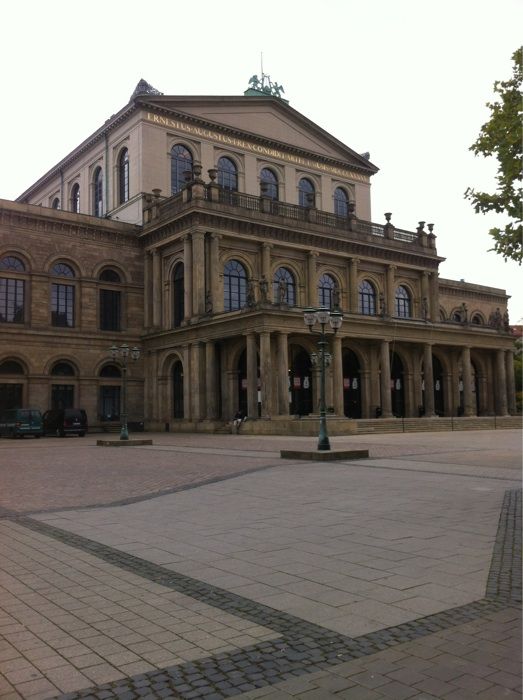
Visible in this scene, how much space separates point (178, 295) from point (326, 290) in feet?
38.2

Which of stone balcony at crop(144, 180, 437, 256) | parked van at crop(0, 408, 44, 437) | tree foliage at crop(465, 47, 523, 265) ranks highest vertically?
stone balcony at crop(144, 180, 437, 256)

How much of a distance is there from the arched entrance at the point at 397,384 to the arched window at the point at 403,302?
7.41 meters

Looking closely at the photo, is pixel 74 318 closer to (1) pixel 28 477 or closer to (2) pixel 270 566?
(1) pixel 28 477

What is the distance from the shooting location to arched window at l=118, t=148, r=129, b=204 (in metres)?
51.1

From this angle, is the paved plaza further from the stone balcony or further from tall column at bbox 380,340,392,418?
the stone balcony

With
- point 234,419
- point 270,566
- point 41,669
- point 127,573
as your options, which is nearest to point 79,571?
point 127,573

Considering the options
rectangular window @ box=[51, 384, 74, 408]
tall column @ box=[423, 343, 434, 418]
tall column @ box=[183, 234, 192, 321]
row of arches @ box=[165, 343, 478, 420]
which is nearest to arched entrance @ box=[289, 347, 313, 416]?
row of arches @ box=[165, 343, 478, 420]

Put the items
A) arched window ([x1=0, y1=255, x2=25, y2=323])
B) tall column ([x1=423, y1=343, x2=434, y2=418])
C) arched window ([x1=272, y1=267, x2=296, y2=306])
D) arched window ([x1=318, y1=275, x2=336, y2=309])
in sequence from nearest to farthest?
1. arched window ([x1=0, y1=255, x2=25, y2=323])
2. tall column ([x1=423, y1=343, x2=434, y2=418])
3. arched window ([x1=272, y1=267, x2=296, y2=306])
4. arched window ([x1=318, y1=275, x2=336, y2=309])

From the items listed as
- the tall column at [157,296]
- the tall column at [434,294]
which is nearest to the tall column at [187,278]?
the tall column at [157,296]

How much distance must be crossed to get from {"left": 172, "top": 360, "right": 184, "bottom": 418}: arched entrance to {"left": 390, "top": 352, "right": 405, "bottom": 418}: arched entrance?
50.7ft

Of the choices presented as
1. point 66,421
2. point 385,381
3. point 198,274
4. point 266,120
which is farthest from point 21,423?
point 266,120

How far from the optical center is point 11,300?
1697 inches

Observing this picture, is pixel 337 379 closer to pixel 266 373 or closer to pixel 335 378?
pixel 335 378

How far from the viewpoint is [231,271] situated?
153ft
